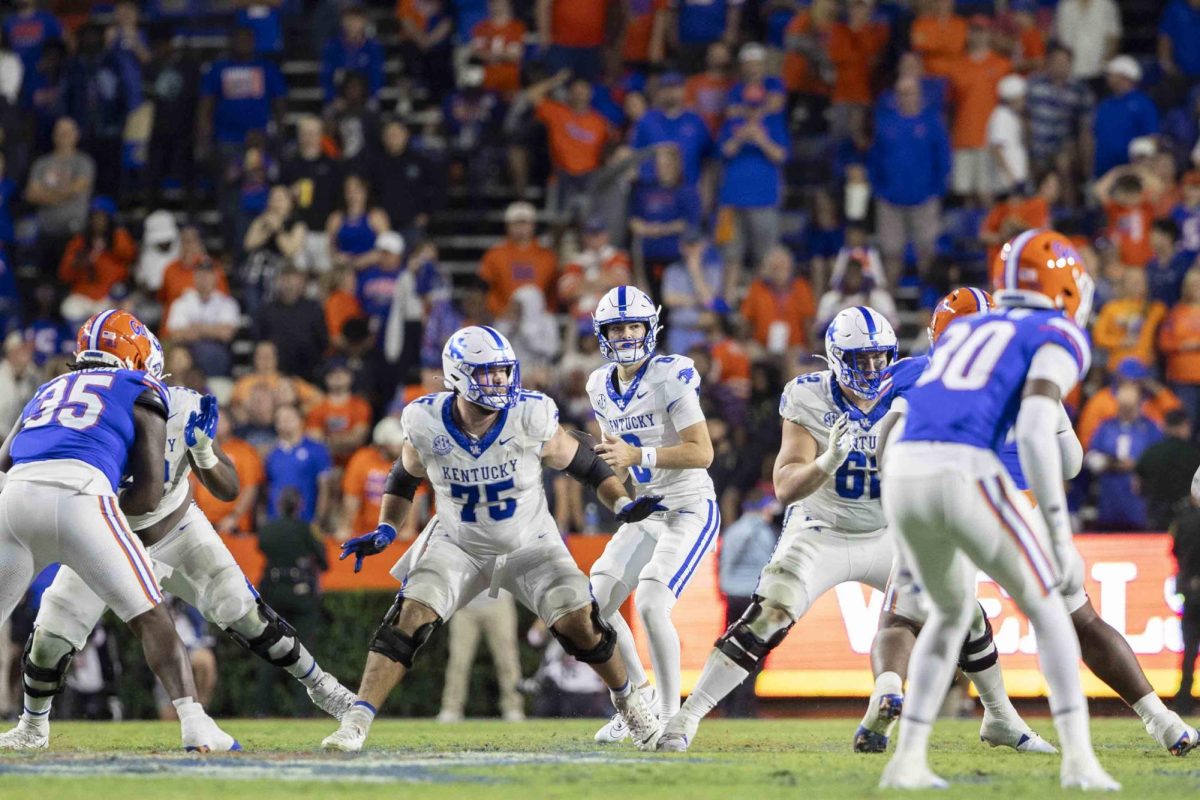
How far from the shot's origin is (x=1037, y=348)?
7.09 meters

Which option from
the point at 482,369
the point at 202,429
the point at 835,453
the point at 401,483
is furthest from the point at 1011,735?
the point at 202,429

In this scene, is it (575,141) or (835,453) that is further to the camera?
(575,141)

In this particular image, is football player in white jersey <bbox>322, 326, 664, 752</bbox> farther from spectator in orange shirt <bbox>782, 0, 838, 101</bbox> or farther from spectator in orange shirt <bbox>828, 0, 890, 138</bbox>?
spectator in orange shirt <bbox>782, 0, 838, 101</bbox>

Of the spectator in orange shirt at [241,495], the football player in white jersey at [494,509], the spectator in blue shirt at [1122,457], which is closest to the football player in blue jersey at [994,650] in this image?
the football player in white jersey at [494,509]

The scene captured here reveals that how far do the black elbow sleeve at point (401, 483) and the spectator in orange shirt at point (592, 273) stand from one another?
7047mm

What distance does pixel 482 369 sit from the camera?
9117 mm

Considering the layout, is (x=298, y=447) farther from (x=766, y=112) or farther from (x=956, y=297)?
(x=956, y=297)

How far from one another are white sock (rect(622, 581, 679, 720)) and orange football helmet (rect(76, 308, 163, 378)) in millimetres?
2828

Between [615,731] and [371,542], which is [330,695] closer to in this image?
[371,542]

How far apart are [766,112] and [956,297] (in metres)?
8.09

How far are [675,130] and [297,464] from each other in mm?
4922

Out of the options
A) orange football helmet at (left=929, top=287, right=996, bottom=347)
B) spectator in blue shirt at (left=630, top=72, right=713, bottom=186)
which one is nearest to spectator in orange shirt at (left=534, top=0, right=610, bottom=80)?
spectator in blue shirt at (left=630, top=72, right=713, bottom=186)

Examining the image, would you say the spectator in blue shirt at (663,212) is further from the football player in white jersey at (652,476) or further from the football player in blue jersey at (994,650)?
the football player in blue jersey at (994,650)

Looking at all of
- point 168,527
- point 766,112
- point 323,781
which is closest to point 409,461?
point 168,527
